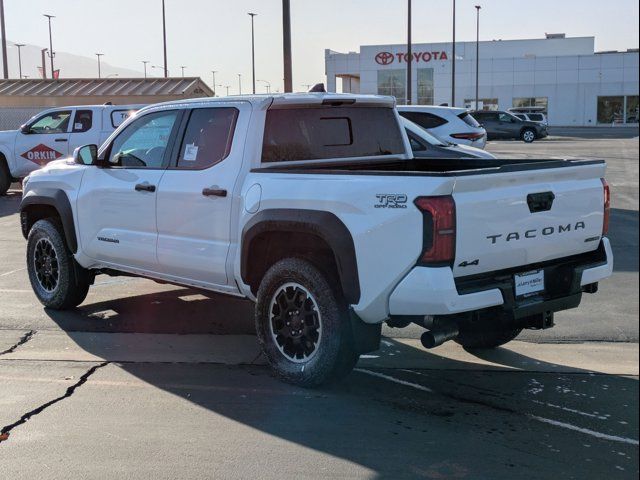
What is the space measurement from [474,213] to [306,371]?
5.34 feet

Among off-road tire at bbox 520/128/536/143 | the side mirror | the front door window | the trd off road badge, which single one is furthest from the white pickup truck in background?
off-road tire at bbox 520/128/536/143

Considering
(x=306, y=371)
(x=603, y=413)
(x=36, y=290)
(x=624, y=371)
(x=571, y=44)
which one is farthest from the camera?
(x=571, y=44)

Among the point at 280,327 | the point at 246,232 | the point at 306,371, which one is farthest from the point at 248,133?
the point at 306,371

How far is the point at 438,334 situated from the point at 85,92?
30.2 meters

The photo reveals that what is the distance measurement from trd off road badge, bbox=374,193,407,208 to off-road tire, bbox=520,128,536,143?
38630 mm

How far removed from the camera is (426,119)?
15.7m

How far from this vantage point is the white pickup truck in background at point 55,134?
17531 millimetres

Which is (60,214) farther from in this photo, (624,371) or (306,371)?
(624,371)

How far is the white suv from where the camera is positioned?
51.1 ft

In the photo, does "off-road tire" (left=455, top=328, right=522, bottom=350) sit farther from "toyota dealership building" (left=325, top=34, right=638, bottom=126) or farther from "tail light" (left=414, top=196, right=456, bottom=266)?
"toyota dealership building" (left=325, top=34, right=638, bottom=126)

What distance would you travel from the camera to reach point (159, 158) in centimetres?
620

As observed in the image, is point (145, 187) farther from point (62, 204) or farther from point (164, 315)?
point (164, 315)

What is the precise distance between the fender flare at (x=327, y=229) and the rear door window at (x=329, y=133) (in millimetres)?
715

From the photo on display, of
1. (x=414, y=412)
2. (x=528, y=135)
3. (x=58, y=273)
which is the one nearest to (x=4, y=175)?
(x=58, y=273)
